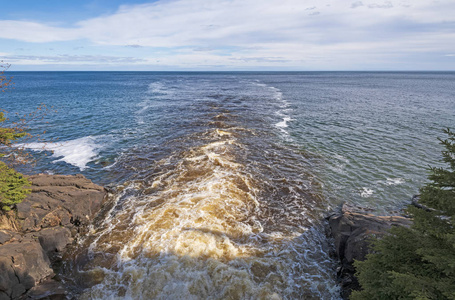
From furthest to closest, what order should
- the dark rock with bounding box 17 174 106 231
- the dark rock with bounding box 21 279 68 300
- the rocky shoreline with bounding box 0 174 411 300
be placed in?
the dark rock with bounding box 17 174 106 231
the rocky shoreline with bounding box 0 174 411 300
the dark rock with bounding box 21 279 68 300

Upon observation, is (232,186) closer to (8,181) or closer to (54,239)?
(54,239)

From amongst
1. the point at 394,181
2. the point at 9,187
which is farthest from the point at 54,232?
the point at 394,181

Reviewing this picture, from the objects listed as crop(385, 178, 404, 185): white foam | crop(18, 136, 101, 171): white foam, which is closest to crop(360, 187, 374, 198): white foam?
crop(385, 178, 404, 185): white foam

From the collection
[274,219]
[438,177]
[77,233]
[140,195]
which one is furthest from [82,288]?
[438,177]

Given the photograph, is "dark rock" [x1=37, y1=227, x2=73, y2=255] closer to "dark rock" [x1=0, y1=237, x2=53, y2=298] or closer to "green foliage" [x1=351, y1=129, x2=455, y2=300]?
"dark rock" [x1=0, y1=237, x2=53, y2=298]

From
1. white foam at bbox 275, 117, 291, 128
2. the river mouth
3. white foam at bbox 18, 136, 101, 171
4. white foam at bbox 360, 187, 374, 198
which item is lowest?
the river mouth

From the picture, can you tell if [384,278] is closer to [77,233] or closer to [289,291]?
[289,291]

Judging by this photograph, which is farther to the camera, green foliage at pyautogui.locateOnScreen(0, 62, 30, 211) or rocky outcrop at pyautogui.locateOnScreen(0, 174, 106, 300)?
green foliage at pyautogui.locateOnScreen(0, 62, 30, 211)
